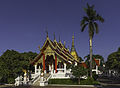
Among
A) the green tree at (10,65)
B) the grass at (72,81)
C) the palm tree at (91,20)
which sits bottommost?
the grass at (72,81)

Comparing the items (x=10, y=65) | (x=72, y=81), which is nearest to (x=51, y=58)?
(x=72, y=81)

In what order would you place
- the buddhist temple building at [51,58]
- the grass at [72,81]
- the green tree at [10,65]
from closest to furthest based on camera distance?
the grass at [72,81] < the green tree at [10,65] < the buddhist temple building at [51,58]

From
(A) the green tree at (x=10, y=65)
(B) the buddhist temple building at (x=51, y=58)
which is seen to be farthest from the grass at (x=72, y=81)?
(A) the green tree at (x=10, y=65)

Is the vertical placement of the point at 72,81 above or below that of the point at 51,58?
below

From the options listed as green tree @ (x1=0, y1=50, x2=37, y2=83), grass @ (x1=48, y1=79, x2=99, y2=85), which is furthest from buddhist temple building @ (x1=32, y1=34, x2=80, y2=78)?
green tree @ (x1=0, y1=50, x2=37, y2=83)

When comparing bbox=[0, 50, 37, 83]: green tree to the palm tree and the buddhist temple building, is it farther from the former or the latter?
the palm tree

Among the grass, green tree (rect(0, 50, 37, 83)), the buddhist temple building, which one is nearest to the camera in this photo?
the grass

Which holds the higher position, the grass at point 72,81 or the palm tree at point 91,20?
the palm tree at point 91,20

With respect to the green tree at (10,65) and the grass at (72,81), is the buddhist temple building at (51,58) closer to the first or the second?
the grass at (72,81)

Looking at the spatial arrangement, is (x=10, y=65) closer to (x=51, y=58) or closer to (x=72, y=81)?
(x=51, y=58)

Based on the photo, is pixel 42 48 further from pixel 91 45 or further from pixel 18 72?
pixel 91 45

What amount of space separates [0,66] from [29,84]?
224 inches

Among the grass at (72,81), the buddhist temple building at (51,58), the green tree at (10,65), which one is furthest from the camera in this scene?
the buddhist temple building at (51,58)

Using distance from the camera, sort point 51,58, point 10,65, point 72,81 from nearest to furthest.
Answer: point 72,81, point 10,65, point 51,58
